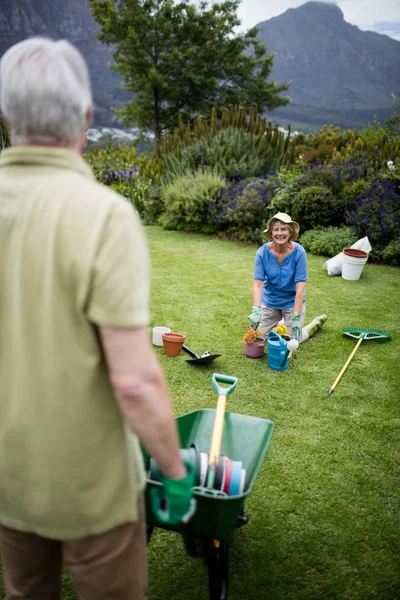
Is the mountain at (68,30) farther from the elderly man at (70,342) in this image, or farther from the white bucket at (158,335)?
the elderly man at (70,342)

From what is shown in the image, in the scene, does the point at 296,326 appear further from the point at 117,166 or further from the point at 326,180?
the point at 117,166

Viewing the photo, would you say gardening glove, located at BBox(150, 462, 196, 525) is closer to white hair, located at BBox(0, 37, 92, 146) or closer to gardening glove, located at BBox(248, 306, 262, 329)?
white hair, located at BBox(0, 37, 92, 146)

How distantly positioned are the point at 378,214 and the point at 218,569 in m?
7.69

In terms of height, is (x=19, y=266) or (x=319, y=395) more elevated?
(x=19, y=266)

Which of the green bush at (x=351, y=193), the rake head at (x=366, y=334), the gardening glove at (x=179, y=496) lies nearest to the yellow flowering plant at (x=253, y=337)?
the rake head at (x=366, y=334)

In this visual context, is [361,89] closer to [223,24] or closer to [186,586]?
[223,24]

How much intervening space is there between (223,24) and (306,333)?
82.1 feet

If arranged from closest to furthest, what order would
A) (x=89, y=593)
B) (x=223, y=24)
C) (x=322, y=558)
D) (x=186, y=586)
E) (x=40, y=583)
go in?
1. (x=89, y=593)
2. (x=40, y=583)
3. (x=186, y=586)
4. (x=322, y=558)
5. (x=223, y=24)

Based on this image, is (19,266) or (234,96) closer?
(19,266)

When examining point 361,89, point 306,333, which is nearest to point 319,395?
point 306,333

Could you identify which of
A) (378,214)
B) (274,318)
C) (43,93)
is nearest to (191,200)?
(378,214)

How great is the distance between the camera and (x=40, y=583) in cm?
128

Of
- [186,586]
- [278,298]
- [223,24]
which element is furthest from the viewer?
[223,24]

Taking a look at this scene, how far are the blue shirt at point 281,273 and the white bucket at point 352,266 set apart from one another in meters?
2.81
